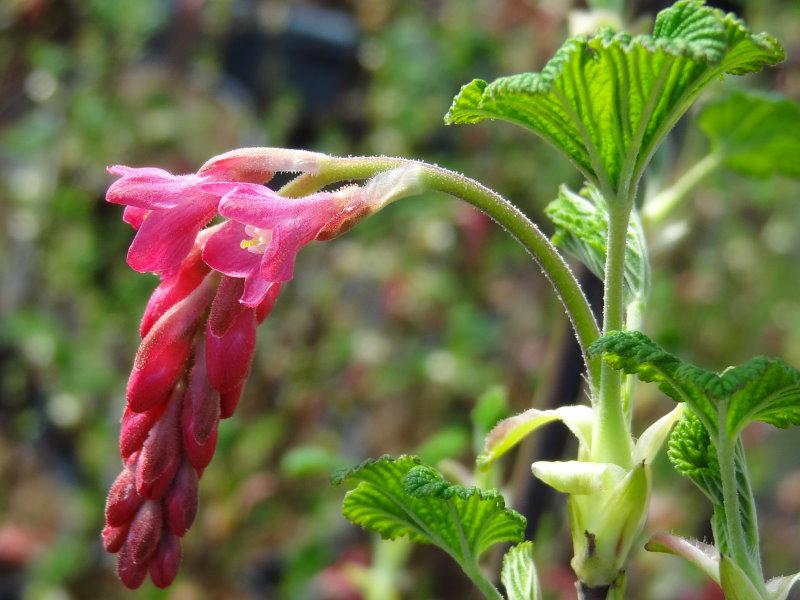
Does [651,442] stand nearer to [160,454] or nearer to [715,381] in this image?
[715,381]

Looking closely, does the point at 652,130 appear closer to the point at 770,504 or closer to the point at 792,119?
the point at 792,119

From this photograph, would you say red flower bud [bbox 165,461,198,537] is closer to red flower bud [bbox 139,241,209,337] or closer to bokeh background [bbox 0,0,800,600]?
red flower bud [bbox 139,241,209,337]

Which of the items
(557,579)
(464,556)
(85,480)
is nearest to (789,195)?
(557,579)

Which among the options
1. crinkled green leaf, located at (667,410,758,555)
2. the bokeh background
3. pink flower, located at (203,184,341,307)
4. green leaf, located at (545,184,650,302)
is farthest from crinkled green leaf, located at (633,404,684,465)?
the bokeh background

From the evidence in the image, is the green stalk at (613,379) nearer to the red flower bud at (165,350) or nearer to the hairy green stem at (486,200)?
the hairy green stem at (486,200)

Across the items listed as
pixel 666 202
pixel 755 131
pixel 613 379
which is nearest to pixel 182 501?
pixel 613 379

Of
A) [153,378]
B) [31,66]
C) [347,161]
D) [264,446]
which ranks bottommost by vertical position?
[264,446]

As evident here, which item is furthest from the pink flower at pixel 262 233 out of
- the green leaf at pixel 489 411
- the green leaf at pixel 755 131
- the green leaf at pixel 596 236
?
the green leaf at pixel 755 131
